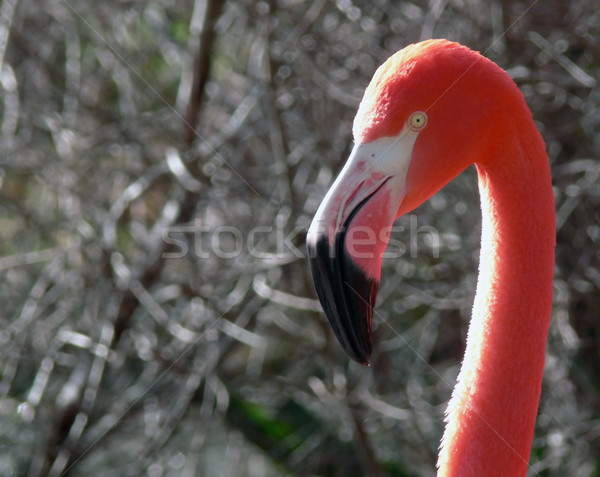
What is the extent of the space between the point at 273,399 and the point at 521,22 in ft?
8.08

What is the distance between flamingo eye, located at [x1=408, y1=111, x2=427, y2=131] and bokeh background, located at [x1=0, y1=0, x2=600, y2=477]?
1.42m

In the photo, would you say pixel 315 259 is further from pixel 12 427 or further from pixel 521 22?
pixel 12 427

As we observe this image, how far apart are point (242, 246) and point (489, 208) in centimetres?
198

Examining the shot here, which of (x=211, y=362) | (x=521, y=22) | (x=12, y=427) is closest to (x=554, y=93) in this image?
(x=521, y=22)

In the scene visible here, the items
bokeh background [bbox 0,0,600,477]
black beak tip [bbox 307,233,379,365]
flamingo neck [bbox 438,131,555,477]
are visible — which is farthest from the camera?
bokeh background [bbox 0,0,600,477]

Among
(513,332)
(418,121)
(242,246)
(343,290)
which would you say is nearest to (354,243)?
(343,290)

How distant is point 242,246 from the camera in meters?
3.61

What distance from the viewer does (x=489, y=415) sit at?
1.69m

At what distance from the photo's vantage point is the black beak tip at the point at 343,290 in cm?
158

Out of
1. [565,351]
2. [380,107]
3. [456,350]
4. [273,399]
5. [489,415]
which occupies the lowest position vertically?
[273,399]

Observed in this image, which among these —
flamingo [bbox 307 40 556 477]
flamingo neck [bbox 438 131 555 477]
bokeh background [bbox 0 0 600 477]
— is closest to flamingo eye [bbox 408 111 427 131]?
flamingo [bbox 307 40 556 477]

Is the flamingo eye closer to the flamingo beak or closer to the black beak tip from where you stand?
the flamingo beak

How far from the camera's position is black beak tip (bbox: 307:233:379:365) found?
5.18 feet

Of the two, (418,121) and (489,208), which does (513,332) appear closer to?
(489,208)
